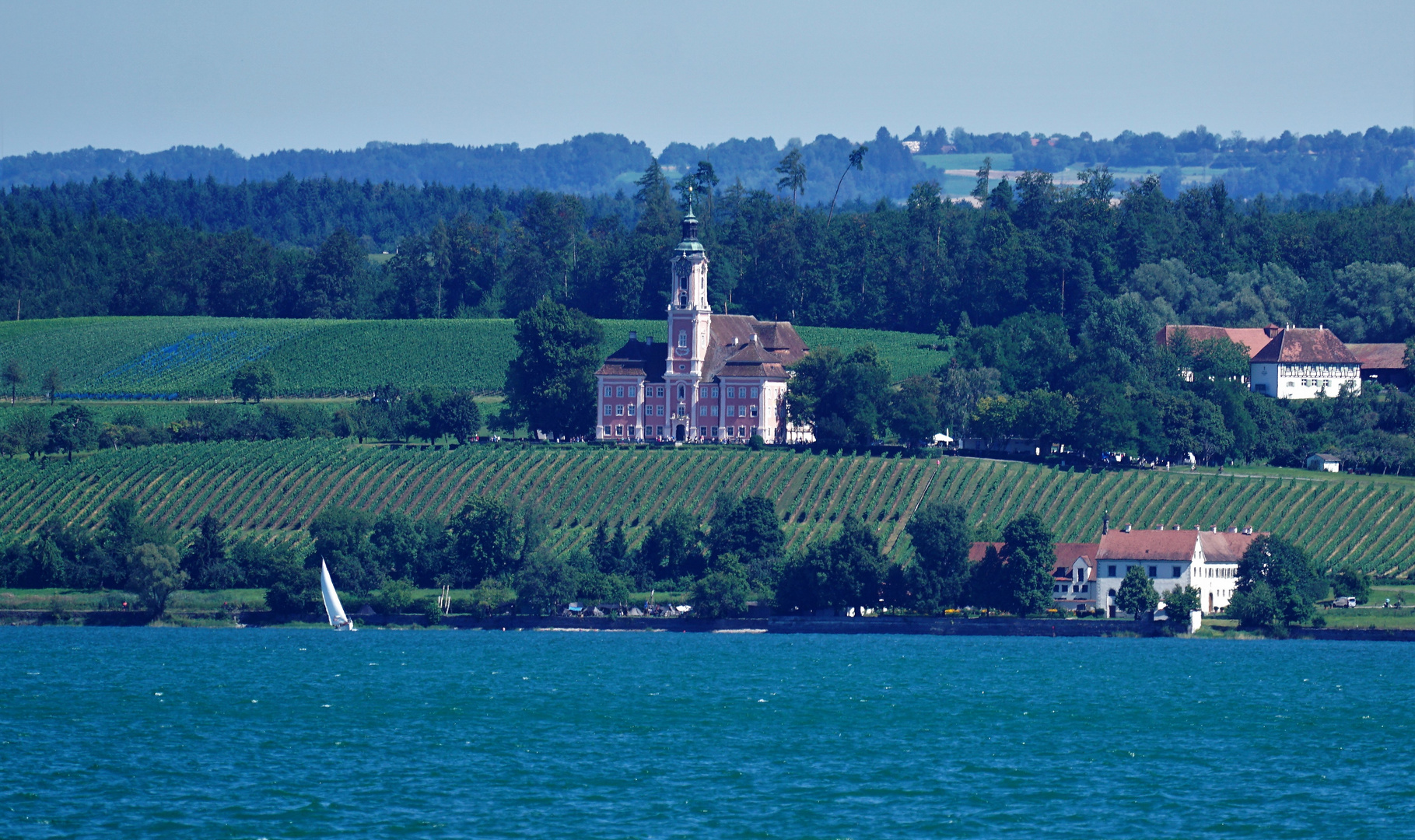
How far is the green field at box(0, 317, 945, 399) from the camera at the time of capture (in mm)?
159125

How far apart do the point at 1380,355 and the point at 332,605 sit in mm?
85701

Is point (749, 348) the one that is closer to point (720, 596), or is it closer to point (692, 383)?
point (692, 383)

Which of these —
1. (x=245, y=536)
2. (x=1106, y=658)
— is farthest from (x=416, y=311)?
(x=1106, y=658)

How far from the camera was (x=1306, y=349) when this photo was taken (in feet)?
491

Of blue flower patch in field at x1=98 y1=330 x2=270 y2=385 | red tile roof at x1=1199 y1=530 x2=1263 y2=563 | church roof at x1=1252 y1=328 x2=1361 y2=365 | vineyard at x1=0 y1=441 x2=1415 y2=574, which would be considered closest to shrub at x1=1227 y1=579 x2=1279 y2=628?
red tile roof at x1=1199 y1=530 x2=1263 y2=563

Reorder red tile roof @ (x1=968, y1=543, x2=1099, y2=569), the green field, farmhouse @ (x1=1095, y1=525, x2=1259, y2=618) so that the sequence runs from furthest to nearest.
Result: 1. the green field
2. red tile roof @ (x1=968, y1=543, x2=1099, y2=569)
3. farmhouse @ (x1=1095, y1=525, x2=1259, y2=618)

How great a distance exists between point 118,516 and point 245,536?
7.25 meters

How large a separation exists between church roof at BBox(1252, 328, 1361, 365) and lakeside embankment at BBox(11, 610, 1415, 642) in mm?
54822

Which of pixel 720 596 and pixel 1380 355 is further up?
pixel 1380 355

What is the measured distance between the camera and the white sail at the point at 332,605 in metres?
102

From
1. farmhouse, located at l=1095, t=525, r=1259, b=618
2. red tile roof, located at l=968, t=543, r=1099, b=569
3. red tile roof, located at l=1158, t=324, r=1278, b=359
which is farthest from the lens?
red tile roof, located at l=1158, t=324, r=1278, b=359

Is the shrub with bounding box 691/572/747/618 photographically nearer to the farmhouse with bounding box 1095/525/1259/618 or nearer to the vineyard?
the vineyard

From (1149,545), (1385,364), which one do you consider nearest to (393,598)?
(1149,545)

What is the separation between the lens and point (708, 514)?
118 meters
